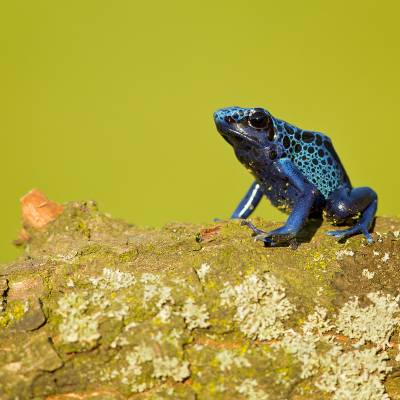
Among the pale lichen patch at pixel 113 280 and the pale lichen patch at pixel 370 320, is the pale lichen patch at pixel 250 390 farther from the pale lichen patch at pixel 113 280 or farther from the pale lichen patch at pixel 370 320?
the pale lichen patch at pixel 113 280

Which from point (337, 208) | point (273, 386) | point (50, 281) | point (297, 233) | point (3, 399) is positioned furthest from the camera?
point (337, 208)

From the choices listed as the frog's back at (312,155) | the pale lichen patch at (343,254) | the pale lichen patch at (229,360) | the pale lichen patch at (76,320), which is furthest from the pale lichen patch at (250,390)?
the frog's back at (312,155)

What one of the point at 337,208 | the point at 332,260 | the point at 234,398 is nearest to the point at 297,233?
the point at 332,260

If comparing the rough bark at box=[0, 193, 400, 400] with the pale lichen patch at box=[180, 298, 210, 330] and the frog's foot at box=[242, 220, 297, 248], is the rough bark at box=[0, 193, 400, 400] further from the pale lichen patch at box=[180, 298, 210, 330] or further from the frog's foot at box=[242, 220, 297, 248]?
the frog's foot at box=[242, 220, 297, 248]

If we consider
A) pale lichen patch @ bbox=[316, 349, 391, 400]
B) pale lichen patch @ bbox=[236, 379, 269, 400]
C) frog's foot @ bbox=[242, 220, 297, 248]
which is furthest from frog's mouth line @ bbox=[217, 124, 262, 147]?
pale lichen patch @ bbox=[236, 379, 269, 400]

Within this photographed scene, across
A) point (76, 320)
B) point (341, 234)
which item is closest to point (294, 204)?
point (341, 234)

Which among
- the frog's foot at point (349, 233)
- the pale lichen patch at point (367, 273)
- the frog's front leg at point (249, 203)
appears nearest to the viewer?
the pale lichen patch at point (367, 273)

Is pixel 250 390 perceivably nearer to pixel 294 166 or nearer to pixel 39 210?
pixel 294 166

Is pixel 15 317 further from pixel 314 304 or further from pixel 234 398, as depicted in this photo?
pixel 314 304
